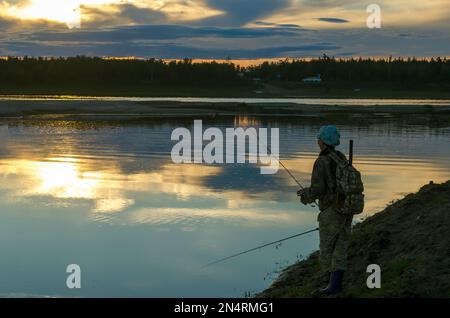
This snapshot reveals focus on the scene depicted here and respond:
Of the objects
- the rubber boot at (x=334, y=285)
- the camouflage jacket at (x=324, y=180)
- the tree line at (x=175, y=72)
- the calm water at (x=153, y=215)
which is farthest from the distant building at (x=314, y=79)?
the camouflage jacket at (x=324, y=180)

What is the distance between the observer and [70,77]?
14912 centimetres

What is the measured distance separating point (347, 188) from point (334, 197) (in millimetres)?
225

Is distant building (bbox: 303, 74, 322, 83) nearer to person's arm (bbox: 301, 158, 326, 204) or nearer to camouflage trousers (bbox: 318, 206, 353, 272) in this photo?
camouflage trousers (bbox: 318, 206, 353, 272)

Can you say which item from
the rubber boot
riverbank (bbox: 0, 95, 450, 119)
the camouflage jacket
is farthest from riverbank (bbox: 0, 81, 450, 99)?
the camouflage jacket

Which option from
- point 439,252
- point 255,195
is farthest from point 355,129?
point 439,252

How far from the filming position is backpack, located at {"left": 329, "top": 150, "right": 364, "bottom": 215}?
22.0 ft

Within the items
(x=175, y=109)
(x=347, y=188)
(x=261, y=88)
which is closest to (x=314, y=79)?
(x=261, y=88)

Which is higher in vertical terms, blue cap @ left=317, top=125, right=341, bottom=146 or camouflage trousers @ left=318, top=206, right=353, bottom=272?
blue cap @ left=317, top=125, right=341, bottom=146

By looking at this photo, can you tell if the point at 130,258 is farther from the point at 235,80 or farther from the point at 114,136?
the point at 235,80

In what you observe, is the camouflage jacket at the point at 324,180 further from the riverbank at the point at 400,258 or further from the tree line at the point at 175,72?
the tree line at the point at 175,72

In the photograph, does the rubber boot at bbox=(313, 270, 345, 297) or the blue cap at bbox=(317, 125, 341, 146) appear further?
the rubber boot at bbox=(313, 270, 345, 297)

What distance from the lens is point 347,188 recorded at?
672 centimetres

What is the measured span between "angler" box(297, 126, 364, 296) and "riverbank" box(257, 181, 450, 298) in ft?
1.54
